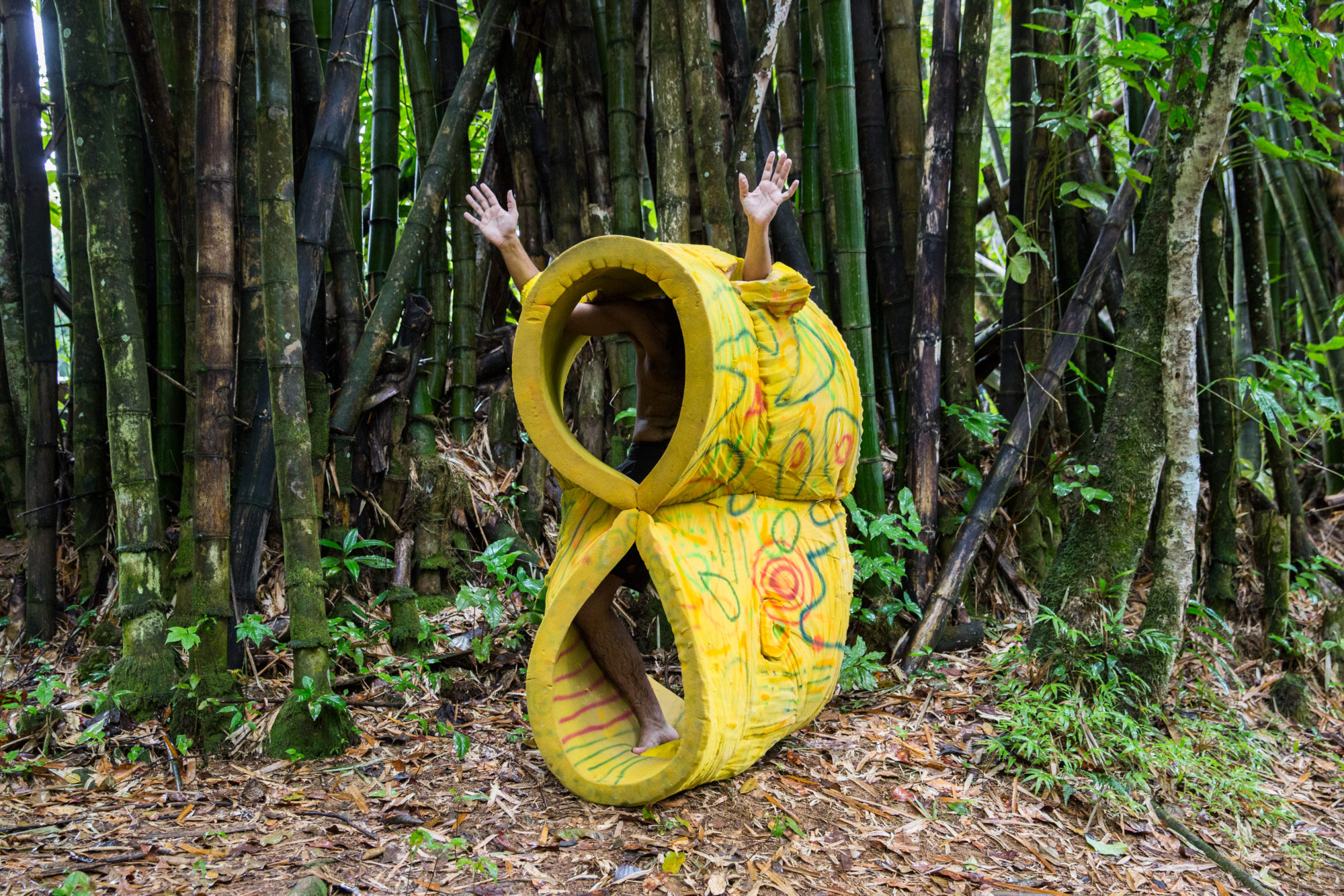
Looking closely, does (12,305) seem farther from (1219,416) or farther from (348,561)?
(1219,416)

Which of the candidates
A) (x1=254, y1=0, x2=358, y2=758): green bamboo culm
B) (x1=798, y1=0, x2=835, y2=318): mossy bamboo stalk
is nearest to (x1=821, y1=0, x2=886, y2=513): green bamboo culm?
(x1=798, y1=0, x2=835, y2=318): mossy bamboo stalk

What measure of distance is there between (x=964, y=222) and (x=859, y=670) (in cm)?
194

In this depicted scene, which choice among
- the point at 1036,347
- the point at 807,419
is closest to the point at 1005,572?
the point at 1036,347

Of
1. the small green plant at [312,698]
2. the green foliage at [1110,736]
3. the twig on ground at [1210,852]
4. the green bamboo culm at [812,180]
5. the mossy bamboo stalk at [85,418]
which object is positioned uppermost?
the green bamboo culm at [812,180]

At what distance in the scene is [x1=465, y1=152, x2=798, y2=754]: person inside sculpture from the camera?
105 inches

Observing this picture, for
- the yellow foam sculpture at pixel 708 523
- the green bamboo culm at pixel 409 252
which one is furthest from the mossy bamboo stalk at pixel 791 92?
the yellow foam sculpture at pixel 708 523

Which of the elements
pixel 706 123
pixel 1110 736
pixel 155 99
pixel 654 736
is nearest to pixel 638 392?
pixel 654 736

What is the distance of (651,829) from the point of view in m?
2.35

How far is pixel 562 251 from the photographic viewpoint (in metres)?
3.97

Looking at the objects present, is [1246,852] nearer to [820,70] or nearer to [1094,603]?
[1094,603]

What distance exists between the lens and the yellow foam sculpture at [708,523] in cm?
240

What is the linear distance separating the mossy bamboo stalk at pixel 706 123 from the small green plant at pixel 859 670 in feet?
4.94

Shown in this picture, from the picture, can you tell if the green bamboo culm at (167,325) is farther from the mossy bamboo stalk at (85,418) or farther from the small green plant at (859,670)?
the small green plant at (859,670)

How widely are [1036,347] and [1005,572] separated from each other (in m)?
1.03
